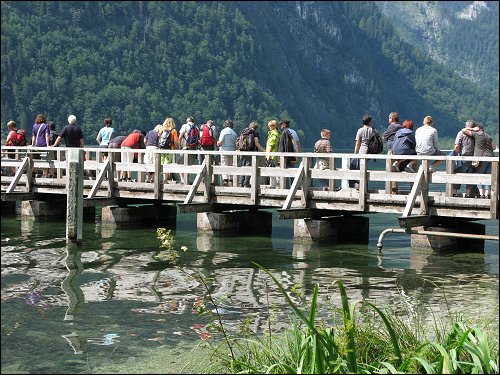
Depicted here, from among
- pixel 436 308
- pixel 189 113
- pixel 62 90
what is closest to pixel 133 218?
pixel 436 308

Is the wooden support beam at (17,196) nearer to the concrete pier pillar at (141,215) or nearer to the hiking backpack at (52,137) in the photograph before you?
the hiking backpack at (52,137)

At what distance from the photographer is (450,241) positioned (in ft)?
65.3

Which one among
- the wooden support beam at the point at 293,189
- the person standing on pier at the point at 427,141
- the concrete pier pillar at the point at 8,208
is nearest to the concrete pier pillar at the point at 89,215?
the concrete pier pillar at the point at 8,208

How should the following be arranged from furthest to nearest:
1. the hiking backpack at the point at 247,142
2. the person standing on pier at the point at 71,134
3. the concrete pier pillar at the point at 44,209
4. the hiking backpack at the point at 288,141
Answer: the concrete pier pillar at the point at 44,209 < the person standing on pier at the point at 71,134 < the hiking backpack at the point at 247,142 < the hiking backpack at the point at 288,141

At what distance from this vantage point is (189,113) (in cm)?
19325

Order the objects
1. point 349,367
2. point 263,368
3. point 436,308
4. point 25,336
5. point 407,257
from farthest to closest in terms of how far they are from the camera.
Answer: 1. point 407,257
2. point 436,308
3. point 25,336
4. point 263,368
5. point 349,367

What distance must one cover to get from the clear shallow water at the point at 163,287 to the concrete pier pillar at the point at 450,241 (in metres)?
0.29

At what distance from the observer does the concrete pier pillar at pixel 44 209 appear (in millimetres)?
27219

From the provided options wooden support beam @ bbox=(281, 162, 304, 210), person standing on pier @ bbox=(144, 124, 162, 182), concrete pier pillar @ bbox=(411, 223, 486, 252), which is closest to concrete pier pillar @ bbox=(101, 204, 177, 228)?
person standing on pier @ bbox=(144, 124, 162, 182)

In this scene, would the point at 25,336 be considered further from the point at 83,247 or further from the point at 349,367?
the point at 83,247

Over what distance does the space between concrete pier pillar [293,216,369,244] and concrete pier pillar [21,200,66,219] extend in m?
7.88

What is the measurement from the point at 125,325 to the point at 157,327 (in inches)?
16.0

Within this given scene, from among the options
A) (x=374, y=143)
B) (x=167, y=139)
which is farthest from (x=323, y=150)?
(x=167, y=139)

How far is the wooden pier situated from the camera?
1923 cm
